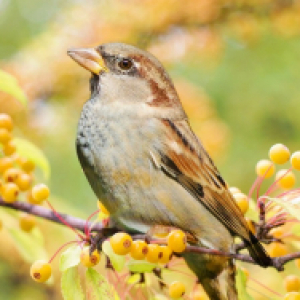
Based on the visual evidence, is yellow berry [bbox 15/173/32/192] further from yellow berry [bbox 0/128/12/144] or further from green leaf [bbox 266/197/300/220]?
green leaf [bbox 266/197/300/220]

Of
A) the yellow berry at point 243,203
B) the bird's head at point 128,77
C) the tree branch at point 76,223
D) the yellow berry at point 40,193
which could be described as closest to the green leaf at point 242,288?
the tree branch at point 76,223

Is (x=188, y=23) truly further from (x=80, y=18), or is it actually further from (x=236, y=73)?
(x=236, y=73)

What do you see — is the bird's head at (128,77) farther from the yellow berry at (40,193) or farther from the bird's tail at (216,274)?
the bird's tail at (216,274)

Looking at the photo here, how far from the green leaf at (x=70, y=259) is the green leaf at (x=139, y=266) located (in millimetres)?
235

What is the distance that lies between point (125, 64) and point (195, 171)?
56cm

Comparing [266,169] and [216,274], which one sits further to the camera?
[216,274]

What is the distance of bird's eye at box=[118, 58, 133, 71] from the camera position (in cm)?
240

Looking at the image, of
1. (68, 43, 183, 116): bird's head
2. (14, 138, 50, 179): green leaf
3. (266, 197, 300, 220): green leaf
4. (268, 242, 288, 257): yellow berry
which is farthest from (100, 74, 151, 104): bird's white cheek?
(266, 197, 300, 220): green leaf

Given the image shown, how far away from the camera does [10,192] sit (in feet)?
6.97

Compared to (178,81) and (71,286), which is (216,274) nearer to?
(71,286)

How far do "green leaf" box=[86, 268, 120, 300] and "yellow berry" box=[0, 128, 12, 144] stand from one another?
748 millimetres

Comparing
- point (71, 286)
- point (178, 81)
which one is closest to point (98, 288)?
point (71, 286)

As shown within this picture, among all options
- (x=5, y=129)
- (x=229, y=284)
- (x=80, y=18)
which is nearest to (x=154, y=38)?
Result: (x=80, y=18)

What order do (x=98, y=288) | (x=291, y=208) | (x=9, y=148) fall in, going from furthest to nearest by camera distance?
(x=9, y=148) → (x=98, y=288) → (x=291, y=208)
